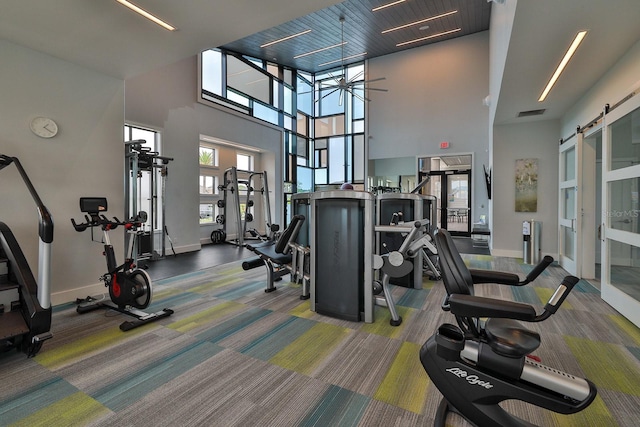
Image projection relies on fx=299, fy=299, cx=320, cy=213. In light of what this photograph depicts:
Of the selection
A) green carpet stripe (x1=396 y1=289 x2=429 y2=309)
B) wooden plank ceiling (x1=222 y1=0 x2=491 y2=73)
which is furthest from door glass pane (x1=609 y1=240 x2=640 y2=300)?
wooden plank ceiling (x1=222 y1=0 x2=491 y2=73)

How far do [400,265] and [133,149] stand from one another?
180 inches

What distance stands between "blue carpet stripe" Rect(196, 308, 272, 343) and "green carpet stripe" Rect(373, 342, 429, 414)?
139cm

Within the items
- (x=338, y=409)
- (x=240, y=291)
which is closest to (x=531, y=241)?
(x=240, y=291)

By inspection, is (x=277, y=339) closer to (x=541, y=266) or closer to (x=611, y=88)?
(x=541, y=266)

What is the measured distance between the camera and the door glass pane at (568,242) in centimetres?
488

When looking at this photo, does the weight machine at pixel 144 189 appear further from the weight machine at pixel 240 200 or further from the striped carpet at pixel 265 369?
the striped carpet at pixel 265 369

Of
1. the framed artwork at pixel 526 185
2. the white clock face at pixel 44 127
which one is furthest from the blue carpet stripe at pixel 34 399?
the framed artwork at pixel 526 185

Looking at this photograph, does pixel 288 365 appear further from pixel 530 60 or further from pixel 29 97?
pixel 530 60

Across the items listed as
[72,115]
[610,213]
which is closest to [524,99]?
[610,213]

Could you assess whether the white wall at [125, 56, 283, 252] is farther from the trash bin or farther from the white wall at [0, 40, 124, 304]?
the trash bin

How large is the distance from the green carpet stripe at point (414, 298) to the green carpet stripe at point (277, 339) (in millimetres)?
1202

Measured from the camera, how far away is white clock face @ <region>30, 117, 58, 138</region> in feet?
10.1

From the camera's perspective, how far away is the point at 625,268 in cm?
319

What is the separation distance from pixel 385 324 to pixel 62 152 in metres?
3.89
